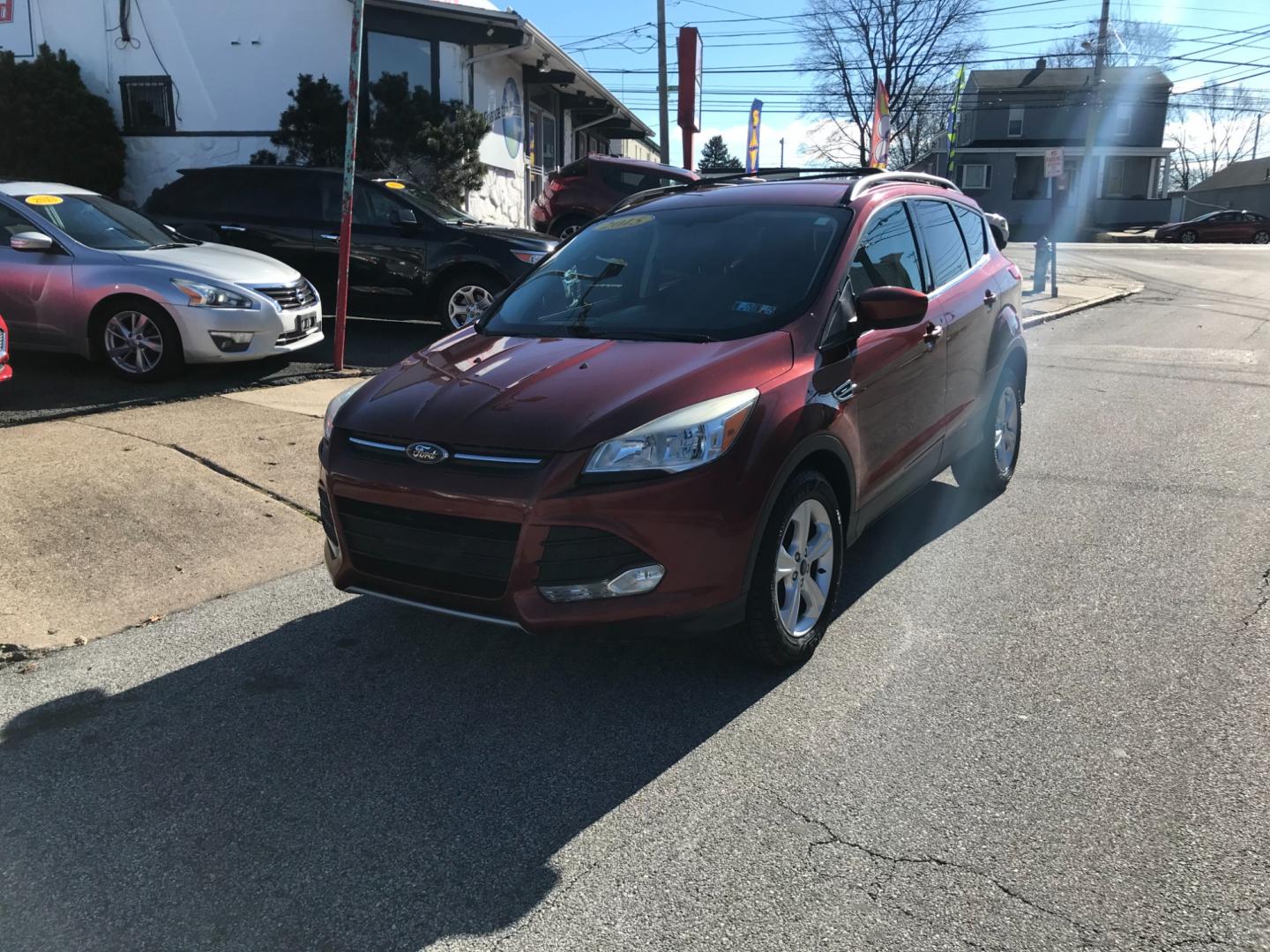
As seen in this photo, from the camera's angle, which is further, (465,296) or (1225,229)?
(1225,229)

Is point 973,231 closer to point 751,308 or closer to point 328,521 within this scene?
point 751,308

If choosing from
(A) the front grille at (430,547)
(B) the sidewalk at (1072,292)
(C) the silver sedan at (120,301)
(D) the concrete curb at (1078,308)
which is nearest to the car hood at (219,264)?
(C) the silver sedan at (120,301)

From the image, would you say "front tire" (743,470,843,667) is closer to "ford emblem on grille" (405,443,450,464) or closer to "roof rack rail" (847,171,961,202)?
"ford emblem on grille" (405,443,450,464)

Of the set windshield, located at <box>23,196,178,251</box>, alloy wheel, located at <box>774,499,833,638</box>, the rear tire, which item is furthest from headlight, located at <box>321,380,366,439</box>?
windshield, located at <box>23,196,178,251</box>

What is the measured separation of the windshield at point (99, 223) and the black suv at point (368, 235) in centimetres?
144

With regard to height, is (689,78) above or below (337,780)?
above

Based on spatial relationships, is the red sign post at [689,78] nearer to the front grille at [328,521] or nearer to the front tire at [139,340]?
the front tire at [139,340]

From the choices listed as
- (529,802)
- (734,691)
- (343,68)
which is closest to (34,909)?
(529,802)

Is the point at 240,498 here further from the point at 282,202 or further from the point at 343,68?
the point at 343,68

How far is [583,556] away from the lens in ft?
10.5

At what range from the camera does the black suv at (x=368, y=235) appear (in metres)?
10.2

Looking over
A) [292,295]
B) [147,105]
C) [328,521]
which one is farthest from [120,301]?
[147,105]

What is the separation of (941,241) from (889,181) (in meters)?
0.55

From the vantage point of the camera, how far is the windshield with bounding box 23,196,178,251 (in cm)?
825
